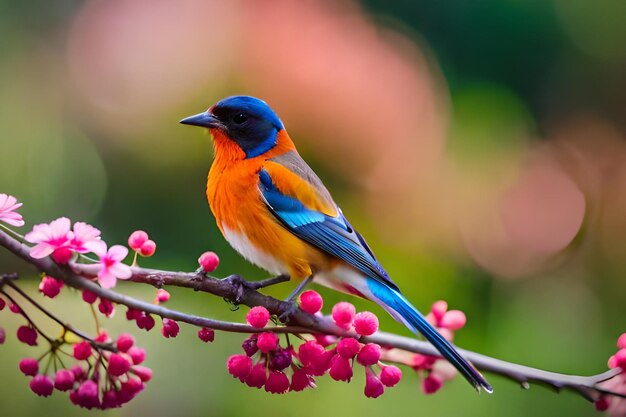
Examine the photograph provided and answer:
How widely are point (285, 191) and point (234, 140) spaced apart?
0.44 feet

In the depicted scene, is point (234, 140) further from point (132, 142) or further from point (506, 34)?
point (506, 34)

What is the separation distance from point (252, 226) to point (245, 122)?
0.63ft

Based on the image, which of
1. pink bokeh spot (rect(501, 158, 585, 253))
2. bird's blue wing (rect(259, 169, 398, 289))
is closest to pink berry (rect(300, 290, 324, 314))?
bird's blue wing (rect(259, 169, 398, 289))

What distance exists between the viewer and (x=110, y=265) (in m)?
0.92

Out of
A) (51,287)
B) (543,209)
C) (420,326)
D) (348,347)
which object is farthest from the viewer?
(543,209)

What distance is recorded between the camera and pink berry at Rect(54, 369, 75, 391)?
105 centimetres

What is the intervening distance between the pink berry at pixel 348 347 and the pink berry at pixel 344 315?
0.13 ft

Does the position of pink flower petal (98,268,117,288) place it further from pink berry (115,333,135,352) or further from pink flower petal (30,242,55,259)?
pink berry (115,333,135,352)

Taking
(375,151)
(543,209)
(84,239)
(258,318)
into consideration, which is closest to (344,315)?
(258,318)

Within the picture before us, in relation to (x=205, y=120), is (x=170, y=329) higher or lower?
lower

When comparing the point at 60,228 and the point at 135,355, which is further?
the point at 135,355

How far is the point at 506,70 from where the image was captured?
8.82ft

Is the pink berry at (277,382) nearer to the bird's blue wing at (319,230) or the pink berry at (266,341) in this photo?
the pink berry at (266,341)

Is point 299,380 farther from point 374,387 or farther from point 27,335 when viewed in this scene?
point 27,335
